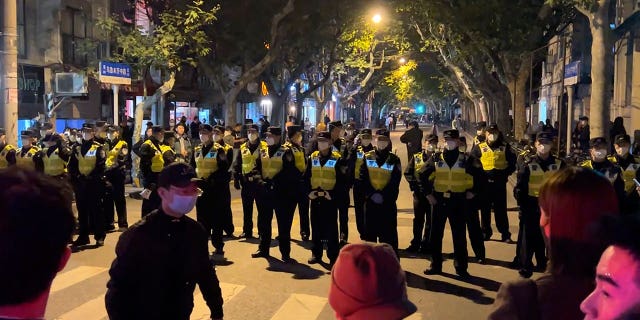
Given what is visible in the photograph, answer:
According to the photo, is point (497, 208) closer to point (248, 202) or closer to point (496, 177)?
point (496, 177)

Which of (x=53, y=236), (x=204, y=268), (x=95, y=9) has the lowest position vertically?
(x=204, y=268)

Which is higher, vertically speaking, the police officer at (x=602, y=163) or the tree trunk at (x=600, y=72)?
the tree trunk at (x=600, y=72)

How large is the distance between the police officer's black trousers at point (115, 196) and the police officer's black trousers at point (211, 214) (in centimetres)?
197

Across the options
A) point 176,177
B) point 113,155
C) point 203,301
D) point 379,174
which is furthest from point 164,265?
point 113,155

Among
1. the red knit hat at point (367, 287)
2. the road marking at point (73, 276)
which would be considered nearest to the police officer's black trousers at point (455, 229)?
the road marking at point (73, 276)

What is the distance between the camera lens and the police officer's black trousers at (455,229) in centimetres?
859

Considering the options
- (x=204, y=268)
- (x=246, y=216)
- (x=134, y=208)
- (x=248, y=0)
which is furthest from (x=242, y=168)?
(x=248, y=0)

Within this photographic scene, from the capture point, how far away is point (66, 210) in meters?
2.02

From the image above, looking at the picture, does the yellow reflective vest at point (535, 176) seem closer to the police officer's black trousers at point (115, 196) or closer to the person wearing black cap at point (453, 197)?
the person wearing black cap at point (453, 197)

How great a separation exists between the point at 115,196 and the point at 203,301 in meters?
4.91

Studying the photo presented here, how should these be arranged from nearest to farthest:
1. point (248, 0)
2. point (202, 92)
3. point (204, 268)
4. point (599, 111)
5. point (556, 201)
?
point (556, 201) < point (204, 268) < point (599, 111) < point (248, 0) < point (202, 92)

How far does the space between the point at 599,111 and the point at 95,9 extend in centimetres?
1880

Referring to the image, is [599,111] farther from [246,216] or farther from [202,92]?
[202,92]

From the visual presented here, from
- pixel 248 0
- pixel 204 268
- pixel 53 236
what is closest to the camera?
pixel 53 236
